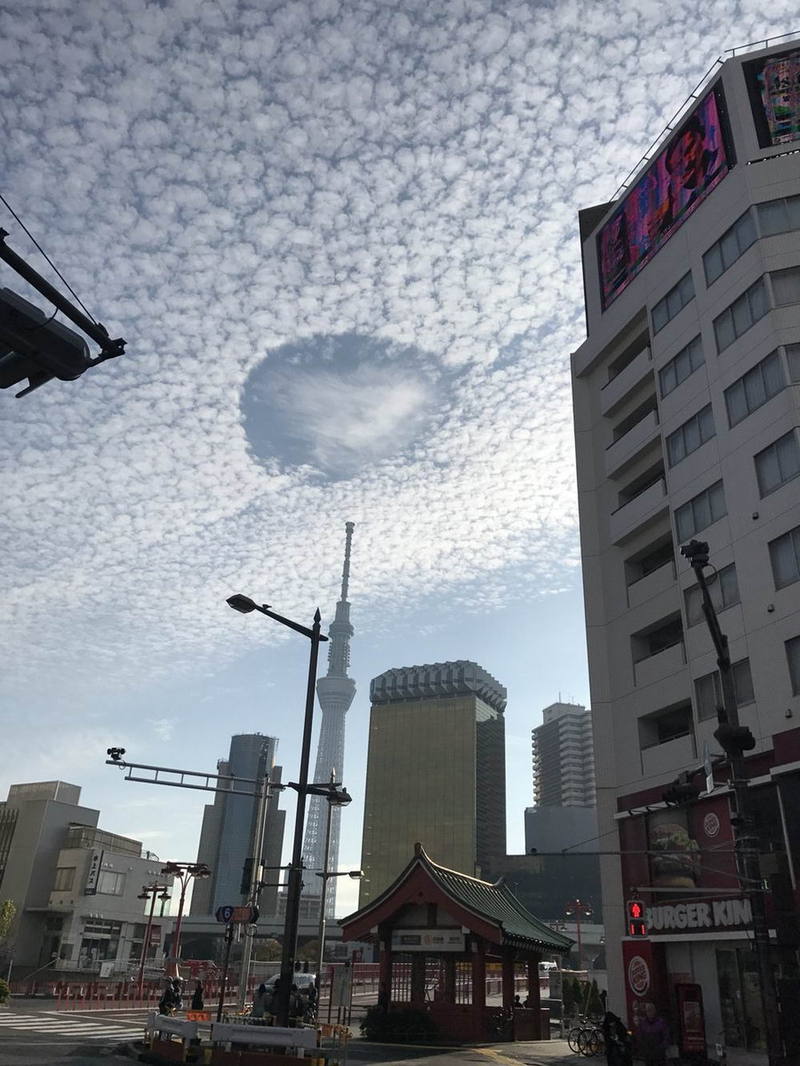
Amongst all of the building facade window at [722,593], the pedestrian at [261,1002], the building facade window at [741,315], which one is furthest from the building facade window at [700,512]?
the pedestrian at [261,1002]

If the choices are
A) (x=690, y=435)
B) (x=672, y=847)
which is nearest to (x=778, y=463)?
(x=690, y=435)

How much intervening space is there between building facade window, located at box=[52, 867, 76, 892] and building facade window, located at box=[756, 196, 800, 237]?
77.5 metres

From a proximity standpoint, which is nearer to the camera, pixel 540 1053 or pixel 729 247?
pixel 540 1053

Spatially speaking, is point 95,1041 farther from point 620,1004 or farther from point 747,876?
point 747,876

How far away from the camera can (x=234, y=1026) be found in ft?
68.1

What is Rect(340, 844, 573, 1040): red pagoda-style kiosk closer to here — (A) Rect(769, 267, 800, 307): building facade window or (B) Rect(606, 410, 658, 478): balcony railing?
(B) Rect(606, 410, 658, 478): balcony railing

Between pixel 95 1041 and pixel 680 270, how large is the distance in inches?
1488

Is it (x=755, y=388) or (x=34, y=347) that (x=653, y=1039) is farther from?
(x=34, y=347)

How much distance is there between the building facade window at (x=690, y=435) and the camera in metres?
34.4

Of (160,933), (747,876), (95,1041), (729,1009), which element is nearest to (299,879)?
(747,876)

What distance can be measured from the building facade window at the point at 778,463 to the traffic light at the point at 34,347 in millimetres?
25953

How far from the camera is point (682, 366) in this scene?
121 ft

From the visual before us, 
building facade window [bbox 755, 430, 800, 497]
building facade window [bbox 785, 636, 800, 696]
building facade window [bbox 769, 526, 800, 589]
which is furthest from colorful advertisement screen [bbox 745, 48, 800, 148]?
building facade window [bbox 785, 636, 800, 696]

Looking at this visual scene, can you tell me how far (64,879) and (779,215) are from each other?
79.2 m
